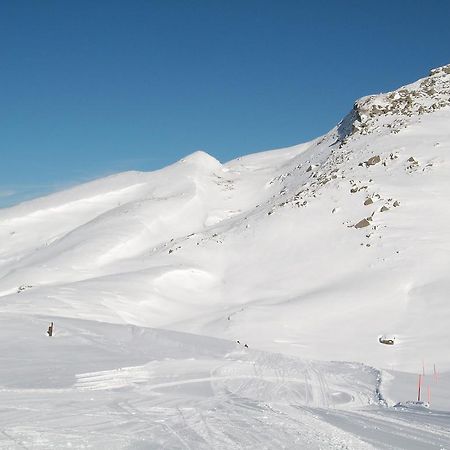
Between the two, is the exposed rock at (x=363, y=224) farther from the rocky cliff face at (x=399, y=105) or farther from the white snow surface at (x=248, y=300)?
the rocky cliff face at (x=399, y=105)

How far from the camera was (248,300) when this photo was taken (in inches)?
1107

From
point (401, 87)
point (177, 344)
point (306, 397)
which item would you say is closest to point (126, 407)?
point (306, 397)

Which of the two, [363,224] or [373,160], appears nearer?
[363,224]

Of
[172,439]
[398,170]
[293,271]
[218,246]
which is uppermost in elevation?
[398,170]

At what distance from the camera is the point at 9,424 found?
742 centimetres

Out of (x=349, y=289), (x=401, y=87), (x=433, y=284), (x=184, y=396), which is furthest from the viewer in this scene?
(x=401, y=87)

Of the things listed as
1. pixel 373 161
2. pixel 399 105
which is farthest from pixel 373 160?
pixel 399 105

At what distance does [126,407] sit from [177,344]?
7596 millimetres

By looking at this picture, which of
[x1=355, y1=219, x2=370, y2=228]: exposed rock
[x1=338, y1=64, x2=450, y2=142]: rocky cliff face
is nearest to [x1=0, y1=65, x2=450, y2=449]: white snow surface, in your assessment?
[x1=355, y1=219, x2=370, y2=228]: exposed rock

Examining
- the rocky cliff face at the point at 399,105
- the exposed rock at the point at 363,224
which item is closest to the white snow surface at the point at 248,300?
the exposed rock at the point at 363,224

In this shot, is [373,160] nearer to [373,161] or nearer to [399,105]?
[373,161]

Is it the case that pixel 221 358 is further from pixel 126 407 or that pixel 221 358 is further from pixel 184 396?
pixel 126 407

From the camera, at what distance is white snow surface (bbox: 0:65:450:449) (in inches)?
334

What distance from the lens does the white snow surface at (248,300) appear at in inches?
334
